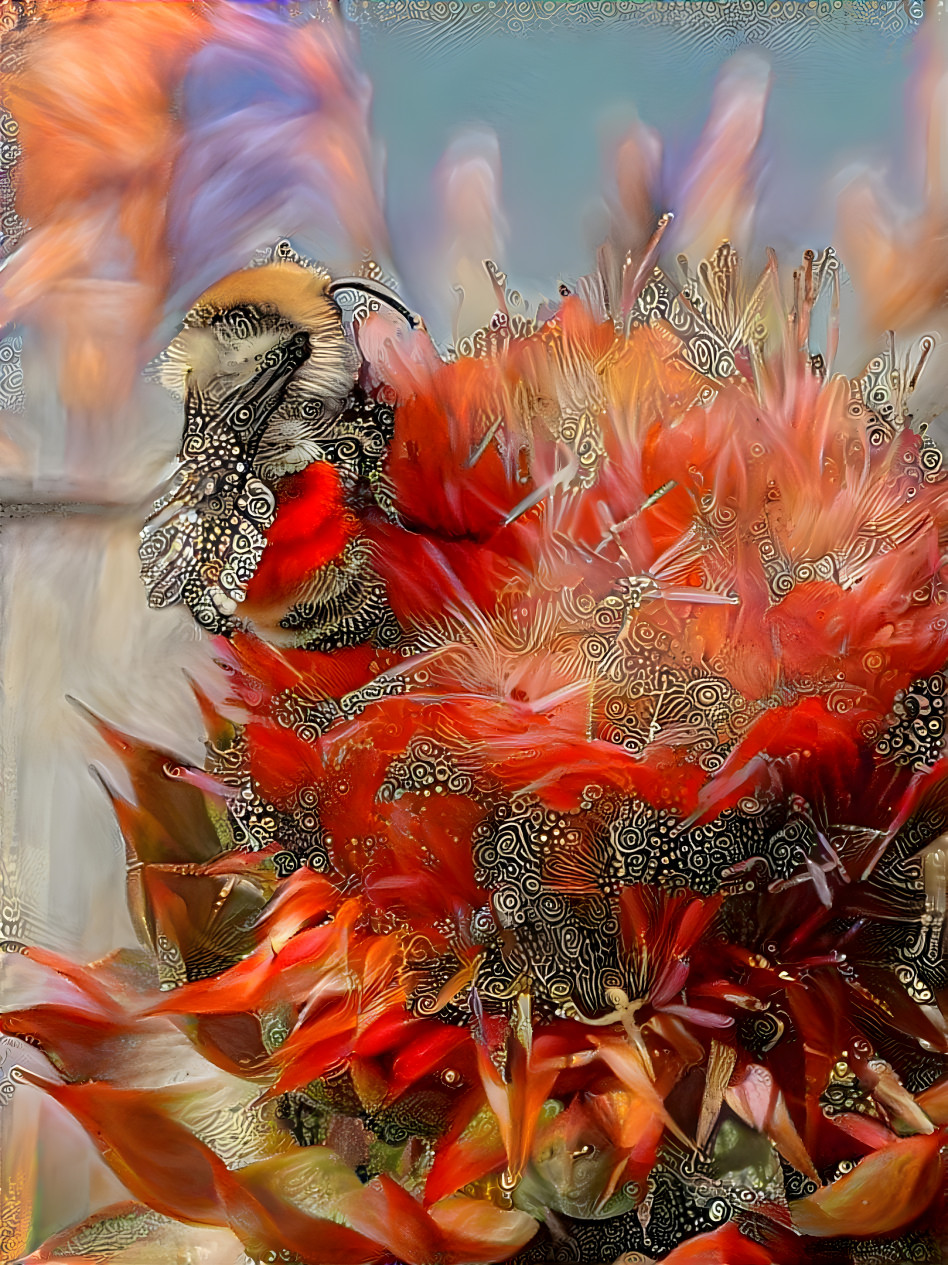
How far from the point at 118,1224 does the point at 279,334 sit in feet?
4.54

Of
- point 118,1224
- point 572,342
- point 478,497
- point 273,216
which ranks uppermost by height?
point 273,216

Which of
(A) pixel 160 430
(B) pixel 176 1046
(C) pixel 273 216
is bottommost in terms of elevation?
(B) pixel 176 1046

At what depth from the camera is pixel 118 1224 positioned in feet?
4.72

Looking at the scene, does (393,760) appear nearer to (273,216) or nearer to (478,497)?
(478,497)

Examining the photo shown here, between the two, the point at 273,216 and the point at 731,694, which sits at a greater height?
the point at 273,216

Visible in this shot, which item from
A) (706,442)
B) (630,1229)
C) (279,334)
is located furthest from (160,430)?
(630,1229)

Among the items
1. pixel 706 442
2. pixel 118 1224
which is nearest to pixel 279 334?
pixel 706 442

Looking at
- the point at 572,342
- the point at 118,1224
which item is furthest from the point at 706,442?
the point at 118,1224

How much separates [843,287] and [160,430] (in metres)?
1.08

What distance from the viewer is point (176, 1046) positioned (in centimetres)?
143

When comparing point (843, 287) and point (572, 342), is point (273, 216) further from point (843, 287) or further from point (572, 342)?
point (843, 287)

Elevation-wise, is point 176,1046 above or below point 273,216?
below

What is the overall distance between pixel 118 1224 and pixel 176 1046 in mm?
287

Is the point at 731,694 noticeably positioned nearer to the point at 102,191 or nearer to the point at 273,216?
the point at 273,216
